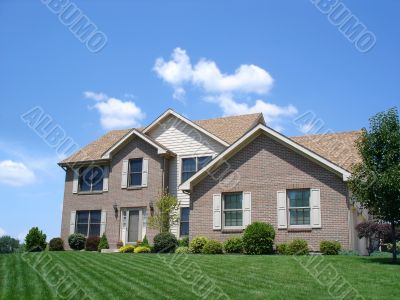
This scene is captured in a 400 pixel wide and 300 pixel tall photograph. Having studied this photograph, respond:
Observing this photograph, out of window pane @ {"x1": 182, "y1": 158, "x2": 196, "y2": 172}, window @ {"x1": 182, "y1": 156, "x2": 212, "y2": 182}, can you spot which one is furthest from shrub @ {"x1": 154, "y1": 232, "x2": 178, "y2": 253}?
window pane @ {"x1": 182, "y1": 158, "x2": 196, "y2": 172}

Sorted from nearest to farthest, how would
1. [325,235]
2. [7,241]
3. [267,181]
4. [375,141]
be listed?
[375,141]
[325,235]
[267,181]
[7,241]

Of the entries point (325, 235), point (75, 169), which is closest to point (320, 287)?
point (325, 235)

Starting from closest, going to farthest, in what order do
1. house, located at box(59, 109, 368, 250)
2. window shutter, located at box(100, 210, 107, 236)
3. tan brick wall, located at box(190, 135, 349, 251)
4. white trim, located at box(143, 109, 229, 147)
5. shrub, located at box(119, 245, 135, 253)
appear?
tan brick wall, located at box(190, 135, 349, 251) → house, located at box(59, 109, 368, 250) → shrub, located at box(119, 245, 135, 253) → white trim, located at box(143, 109, 229, 147) → window shutter, located at box(100, 210, 107, 236)

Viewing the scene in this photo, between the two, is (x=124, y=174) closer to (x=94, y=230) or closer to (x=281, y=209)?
(x=94, y=230)

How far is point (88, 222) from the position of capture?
29.8 meters

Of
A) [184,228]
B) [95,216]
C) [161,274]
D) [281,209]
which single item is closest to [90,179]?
[95,216]

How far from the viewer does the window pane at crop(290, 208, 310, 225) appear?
20.6 m

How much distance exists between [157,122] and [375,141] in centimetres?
1610

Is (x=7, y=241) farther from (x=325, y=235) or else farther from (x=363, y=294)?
(x=363, y=294)

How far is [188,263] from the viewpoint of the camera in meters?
14.1

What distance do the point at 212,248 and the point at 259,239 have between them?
7.62 ft

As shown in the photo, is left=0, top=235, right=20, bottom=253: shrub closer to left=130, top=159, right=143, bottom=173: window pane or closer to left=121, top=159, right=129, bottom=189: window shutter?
left=121, top=159, right=129, bottom=189: window shutter

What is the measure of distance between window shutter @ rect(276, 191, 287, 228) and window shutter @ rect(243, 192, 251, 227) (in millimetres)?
1408

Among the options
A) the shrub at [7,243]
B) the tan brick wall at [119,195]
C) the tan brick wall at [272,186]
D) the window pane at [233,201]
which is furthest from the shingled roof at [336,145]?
the shrub at [7,243]
